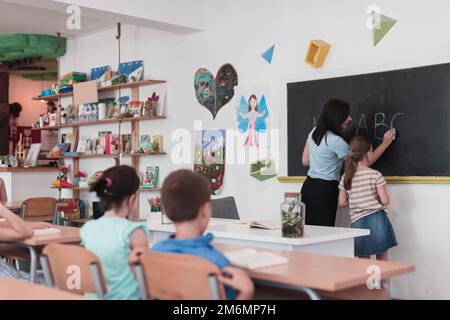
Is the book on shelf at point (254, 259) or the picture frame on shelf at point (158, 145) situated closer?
the book on shelf at point (254, 259)

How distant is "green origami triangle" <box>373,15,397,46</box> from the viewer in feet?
16.7

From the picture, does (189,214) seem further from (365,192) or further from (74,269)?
(365,192)

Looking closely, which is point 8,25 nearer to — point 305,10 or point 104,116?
point 104,116

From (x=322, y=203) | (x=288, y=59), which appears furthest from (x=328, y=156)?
(x=288, y=59)

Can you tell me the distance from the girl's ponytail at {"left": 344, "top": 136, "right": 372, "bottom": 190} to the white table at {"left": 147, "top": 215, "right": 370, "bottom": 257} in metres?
0.97

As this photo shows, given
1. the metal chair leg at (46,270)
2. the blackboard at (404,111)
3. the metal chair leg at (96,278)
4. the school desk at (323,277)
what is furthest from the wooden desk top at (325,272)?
the blackboard at (404,111)

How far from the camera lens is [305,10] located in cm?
572

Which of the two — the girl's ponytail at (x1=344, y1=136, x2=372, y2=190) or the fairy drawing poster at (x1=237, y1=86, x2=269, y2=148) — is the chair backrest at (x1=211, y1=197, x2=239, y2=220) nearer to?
the girl's ponytail at (x1=344, y1=136, x2=372, y2=190)

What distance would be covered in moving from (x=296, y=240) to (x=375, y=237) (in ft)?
5.33

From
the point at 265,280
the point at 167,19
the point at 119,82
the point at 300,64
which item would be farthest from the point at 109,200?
the point at 119,82

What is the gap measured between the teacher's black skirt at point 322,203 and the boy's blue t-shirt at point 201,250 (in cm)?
278

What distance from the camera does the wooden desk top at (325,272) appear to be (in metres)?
2.21

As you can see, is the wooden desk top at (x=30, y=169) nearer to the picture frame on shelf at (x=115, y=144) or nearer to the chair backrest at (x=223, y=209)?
the picture frame on shelf at (x=115, y=144)
